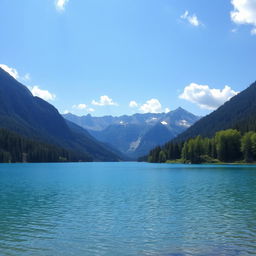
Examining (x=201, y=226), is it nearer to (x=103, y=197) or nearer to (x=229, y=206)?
(x=229, y=206)

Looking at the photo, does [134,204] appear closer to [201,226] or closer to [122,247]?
[201,226]

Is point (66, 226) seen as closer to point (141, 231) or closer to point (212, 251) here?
point (141, 231)

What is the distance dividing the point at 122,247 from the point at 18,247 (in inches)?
322

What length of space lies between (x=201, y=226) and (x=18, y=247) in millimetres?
17578

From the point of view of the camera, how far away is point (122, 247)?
25453mm

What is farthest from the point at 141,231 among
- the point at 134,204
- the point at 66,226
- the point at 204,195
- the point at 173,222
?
the point at 204,195

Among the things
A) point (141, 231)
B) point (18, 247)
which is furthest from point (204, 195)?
point (18, 247)

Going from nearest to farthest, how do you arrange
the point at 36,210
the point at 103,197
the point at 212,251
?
the point at 212,251 → the point at 36,210 → the point at 103,197

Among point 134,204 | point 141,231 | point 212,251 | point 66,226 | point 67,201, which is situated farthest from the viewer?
Result: point 67,201

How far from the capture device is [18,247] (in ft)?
83.9

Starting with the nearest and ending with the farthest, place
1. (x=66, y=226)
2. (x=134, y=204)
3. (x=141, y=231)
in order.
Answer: (x=141, y=231) → (x=66, y=226) → (x=134, y=204)

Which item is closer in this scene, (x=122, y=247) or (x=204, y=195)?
(x=122, y=247)

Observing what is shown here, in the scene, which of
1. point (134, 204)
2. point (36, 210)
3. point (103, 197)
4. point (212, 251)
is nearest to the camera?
point (212, 251)

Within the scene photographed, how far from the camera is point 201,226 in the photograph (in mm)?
32750
